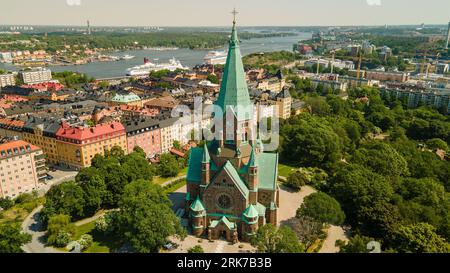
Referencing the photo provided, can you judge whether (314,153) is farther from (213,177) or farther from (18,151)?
(18,151)

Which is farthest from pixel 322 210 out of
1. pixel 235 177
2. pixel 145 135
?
pixel 145 135

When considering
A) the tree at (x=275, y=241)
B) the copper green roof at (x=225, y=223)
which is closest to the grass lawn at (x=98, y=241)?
the copper green roof at (x=225, y=223)

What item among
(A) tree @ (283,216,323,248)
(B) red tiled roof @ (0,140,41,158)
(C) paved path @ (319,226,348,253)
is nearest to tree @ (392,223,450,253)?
(C) paved path @ (319,226,348,253)

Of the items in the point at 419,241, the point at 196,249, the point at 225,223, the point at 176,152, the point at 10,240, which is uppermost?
the point at 419,241

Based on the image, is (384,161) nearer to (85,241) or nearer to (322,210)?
(322,210)
